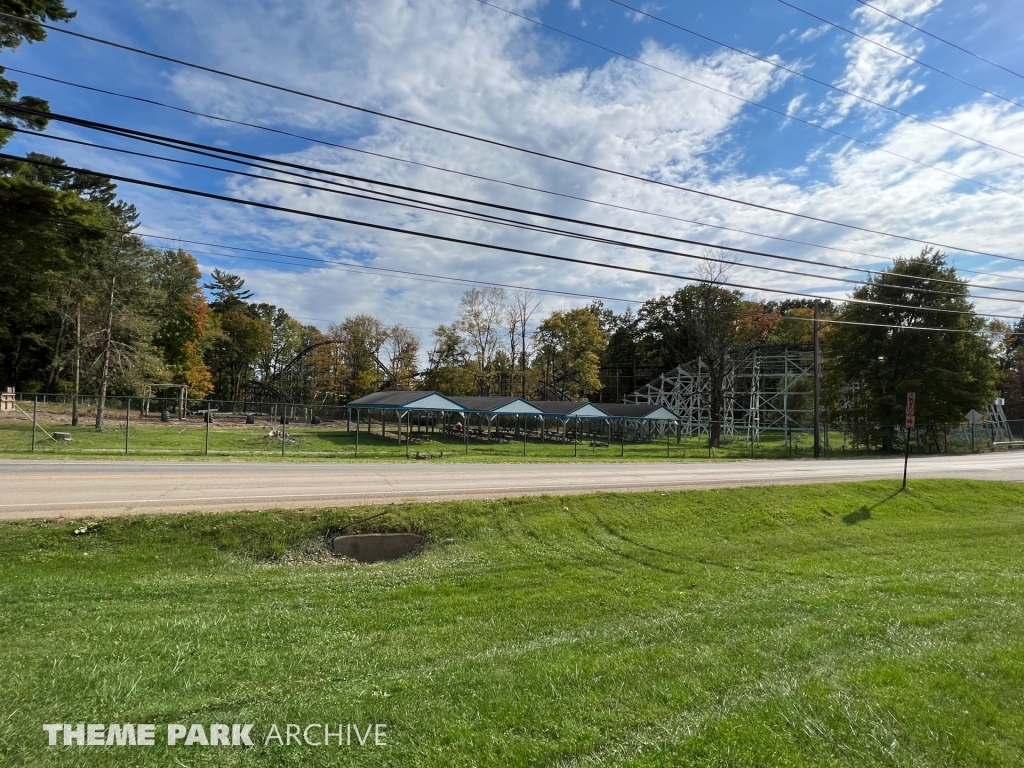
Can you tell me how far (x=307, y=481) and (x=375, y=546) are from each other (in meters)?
5.51

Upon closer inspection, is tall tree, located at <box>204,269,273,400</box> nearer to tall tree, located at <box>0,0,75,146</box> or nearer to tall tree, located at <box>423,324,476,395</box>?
tall tree, located at <box>423,324,476,395</box>

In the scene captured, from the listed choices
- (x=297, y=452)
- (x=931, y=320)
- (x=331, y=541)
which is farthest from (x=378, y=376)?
(x=331, y=541)

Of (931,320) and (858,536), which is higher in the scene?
(931,320)

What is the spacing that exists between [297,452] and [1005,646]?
79.3ft

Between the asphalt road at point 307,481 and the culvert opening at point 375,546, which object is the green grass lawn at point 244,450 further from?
the culvert opening at point 375,546

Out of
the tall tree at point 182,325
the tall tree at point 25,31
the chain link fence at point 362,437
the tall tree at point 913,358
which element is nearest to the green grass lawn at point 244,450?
the chain link fence at point 362,437

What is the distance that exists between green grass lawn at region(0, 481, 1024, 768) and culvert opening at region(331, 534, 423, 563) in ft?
1.24

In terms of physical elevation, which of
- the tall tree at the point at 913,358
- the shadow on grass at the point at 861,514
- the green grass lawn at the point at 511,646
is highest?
the tall tree at the point at 913,358

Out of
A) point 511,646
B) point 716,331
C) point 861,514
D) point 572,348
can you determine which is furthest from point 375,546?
point 572,348

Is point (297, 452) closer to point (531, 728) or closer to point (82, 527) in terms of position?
point (82, 527)

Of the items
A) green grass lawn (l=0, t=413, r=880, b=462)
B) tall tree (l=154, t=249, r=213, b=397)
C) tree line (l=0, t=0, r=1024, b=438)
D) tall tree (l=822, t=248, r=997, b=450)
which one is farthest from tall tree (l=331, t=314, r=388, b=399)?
tall tree (l=822, t=248, r=997, b=450)

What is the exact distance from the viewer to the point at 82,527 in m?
9.59

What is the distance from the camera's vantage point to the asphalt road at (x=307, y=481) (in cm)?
1163

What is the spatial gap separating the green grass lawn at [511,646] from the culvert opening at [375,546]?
1.24 ft
